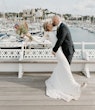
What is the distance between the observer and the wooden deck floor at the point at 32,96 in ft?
11.1

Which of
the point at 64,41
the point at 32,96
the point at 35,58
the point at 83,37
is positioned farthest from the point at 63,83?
the point at 83,37

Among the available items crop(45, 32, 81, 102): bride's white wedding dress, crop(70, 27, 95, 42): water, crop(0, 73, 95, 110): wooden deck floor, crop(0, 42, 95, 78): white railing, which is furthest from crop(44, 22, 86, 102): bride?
crop(70, 27, 95, 42): water

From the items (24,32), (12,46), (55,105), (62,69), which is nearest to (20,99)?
(55,105)

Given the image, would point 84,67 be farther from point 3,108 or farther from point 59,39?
point 3,108

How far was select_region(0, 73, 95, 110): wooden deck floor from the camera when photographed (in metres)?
3.38

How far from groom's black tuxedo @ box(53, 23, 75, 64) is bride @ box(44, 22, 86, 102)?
0.30ft

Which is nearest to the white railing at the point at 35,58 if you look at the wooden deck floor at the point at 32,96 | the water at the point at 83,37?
the wooden deck floor at the point at 32,96

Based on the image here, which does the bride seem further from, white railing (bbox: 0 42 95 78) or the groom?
white railing (bbox: 0 42 95 78)

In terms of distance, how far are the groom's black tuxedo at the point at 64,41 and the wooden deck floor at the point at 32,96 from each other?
0.77 m

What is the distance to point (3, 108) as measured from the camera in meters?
3.31

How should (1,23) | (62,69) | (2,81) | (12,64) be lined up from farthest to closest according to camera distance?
(1,23)
(12,64)
(2,81)
(62,69)

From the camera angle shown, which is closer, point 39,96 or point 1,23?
point 39,96

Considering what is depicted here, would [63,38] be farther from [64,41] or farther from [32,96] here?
[32,96]

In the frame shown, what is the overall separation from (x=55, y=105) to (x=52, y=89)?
604mm
